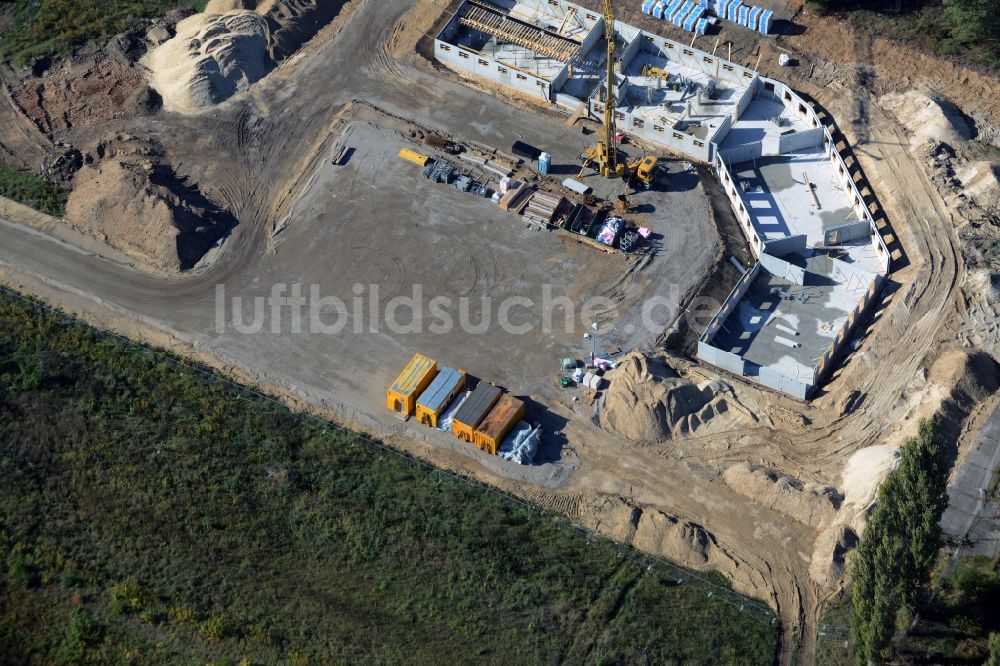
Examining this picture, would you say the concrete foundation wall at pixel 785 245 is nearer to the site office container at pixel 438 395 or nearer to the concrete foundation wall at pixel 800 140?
the concrete foundation wall at pixel 800 140

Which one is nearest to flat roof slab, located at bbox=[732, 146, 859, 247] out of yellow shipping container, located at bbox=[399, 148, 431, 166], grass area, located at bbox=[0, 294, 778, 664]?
yellow shipping container, located at bbox=[399, 148, 431, 166]

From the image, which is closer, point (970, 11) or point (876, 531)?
point (876, 531)

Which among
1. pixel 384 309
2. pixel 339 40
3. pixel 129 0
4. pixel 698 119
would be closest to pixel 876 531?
pixel 384 309

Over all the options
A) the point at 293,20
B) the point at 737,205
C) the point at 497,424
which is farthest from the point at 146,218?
the point at 737,205

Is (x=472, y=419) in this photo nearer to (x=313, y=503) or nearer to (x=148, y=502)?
(x=313, y=503)

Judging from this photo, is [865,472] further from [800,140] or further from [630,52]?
[630,52]

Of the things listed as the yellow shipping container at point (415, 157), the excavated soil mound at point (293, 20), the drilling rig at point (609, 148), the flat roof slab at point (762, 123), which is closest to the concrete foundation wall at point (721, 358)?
the drilling rig at point (609, 148)

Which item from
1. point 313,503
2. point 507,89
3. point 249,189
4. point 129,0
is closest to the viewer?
point 313,503
